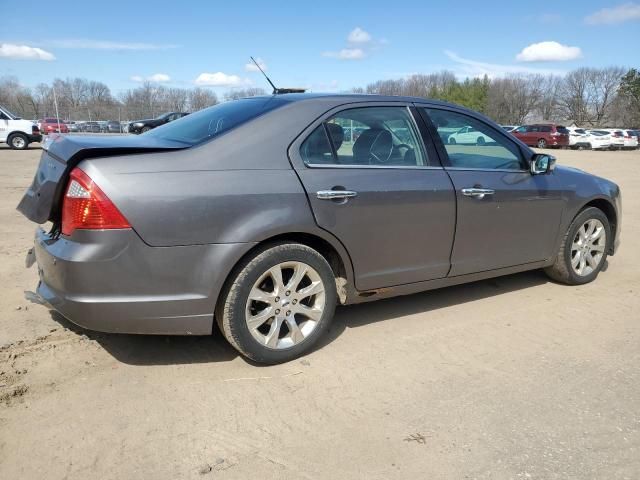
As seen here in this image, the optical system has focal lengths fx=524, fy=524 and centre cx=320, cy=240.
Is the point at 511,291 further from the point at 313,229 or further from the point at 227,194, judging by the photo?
the point at 227,194

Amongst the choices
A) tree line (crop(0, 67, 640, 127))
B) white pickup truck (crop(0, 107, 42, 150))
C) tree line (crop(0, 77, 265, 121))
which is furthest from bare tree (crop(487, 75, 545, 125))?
white pickup truck (crop(0, 107, 42, 150))

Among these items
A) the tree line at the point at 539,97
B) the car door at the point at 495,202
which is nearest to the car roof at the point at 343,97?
the car door at the point at 495,202

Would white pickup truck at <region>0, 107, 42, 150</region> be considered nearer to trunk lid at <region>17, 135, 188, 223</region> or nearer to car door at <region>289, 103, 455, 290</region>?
trunk lid at <region>17, 135, 188, 223</region>

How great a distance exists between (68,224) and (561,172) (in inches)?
156

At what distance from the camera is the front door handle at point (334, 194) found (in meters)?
3.19

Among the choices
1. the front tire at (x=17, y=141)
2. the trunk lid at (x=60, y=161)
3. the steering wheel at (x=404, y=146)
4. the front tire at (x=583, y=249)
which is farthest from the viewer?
the front tire at (x=17, y=141)

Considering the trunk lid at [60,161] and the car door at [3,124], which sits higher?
the car door at [3,124]

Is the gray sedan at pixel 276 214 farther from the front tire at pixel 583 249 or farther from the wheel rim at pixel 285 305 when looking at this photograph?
the front tire at pixel 583 249

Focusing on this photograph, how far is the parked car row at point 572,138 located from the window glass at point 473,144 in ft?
116

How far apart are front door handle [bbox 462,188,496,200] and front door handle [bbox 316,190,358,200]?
98 cm

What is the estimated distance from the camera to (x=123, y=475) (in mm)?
2246

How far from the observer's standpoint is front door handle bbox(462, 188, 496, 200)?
3812mm

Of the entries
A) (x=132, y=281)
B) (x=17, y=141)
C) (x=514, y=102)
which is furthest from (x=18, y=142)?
(x=514, y=102)

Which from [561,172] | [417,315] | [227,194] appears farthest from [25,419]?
[561,172]
